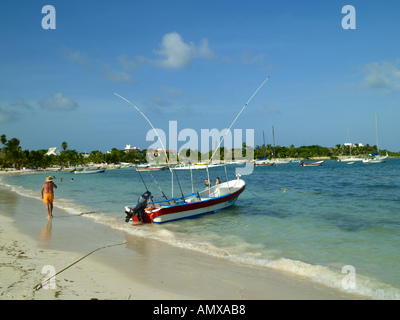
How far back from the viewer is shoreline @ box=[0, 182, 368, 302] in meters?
5.60

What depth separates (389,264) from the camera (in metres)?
8.07

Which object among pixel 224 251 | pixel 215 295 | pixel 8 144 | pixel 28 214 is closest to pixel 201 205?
pixel 224 251

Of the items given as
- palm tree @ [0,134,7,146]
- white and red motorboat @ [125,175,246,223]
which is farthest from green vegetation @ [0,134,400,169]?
white and red motorboat @ [125,175,246,223]

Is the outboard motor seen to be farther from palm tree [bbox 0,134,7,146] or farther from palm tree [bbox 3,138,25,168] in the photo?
palm tree [bbox 0,134,7,146]

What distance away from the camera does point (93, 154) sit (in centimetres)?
16625

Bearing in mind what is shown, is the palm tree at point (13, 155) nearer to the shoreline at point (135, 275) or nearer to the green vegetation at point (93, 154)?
the green vegetation at point (93, 154)

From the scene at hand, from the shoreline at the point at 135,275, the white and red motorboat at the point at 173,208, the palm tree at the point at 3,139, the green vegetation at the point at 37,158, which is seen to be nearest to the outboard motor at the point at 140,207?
the white and red motorboat at the point at 173,208

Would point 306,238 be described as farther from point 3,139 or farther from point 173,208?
point 3,139

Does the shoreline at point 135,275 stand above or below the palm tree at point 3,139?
below

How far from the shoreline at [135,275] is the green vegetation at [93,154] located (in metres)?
99.6

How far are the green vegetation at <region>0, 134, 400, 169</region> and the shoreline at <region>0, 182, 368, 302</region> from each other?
99643 millimetres

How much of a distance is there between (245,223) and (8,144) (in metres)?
129

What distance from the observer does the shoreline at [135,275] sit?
5598mm
